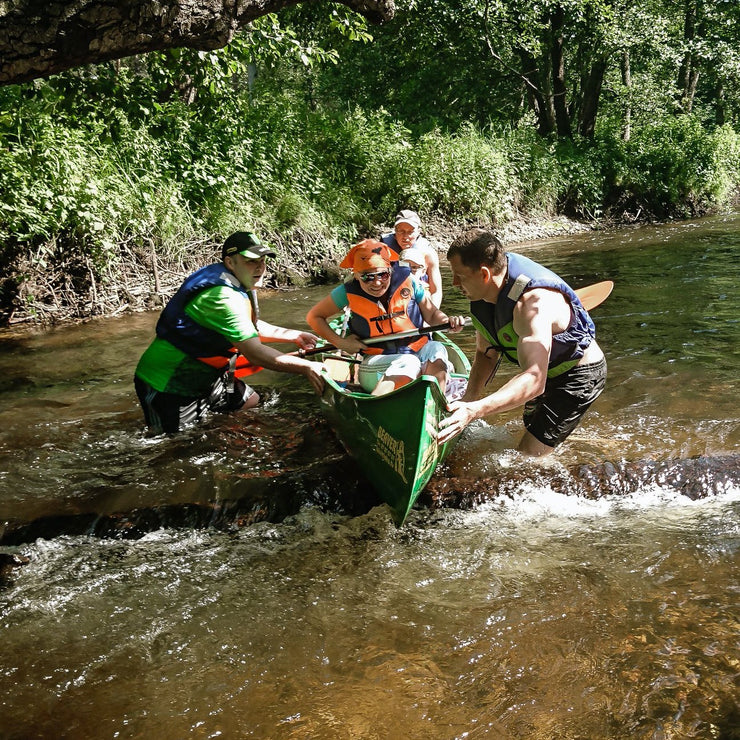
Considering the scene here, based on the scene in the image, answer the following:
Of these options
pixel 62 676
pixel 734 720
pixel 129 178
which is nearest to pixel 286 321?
pixel 129 178

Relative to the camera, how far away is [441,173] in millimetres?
15812

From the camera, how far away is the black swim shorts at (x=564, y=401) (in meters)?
4.30

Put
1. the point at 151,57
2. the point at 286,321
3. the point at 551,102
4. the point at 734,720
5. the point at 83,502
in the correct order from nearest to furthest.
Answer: the point at 734,720 → the point at 83,502 → the point at 151,57 → the point at 286,321 → the point at 551,102

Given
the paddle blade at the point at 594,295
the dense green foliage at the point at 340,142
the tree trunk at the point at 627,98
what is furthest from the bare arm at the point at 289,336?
the tree trunk at the point at 627,98

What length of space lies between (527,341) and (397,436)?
81 centimetres

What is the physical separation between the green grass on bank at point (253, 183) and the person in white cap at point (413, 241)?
3055mm

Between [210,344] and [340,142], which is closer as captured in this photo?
[210,344]

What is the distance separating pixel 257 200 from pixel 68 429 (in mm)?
7000

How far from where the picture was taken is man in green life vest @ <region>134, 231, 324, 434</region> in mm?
4742

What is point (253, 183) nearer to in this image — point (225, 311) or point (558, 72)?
point (225, 311)

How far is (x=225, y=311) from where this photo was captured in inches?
186

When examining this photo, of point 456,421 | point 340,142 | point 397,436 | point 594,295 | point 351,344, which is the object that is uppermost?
point 340,142

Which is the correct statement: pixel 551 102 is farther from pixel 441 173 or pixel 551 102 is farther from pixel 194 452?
pixel 194 452

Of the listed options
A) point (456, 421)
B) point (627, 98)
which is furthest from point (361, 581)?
point (627, 98)
